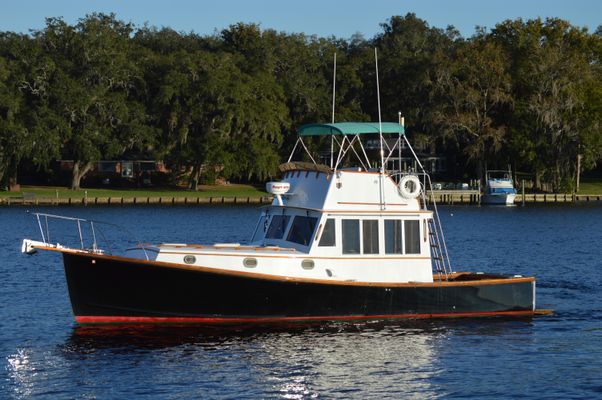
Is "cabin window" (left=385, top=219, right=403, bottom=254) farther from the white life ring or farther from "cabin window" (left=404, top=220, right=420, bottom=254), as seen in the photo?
the white life ring

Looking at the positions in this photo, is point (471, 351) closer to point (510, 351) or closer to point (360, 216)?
point (510, 351)

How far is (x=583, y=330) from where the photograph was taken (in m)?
31.5

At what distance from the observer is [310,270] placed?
98.2 feet

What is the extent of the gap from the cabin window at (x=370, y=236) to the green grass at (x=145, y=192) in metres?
70.0

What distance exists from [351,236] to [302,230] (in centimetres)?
139

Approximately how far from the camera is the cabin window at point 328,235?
3023 centimetres

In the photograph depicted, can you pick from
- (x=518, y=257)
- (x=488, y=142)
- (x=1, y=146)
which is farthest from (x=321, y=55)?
(x=518, y=257)

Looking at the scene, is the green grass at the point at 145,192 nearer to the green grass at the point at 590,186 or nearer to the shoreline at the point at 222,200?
the shoreline at the point at 222,200

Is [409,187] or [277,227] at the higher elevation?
[409,187]

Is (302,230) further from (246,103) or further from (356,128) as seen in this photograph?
(246,103)

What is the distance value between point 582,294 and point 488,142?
234ft

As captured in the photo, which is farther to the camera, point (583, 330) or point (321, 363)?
point (583, 330)

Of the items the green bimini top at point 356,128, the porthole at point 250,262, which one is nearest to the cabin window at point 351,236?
the green bimini top at point 356,128

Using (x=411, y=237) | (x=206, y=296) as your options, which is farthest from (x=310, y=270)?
(x=411, y=237)
